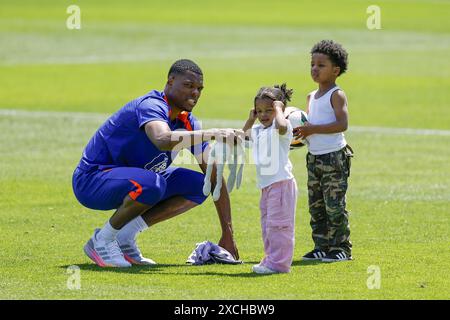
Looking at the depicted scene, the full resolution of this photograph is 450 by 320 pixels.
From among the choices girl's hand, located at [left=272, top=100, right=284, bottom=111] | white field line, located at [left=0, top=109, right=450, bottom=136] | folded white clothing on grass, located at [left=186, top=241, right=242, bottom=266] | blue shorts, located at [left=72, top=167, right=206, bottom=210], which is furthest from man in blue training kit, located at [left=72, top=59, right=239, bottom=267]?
white field line, located at [left=0, top=109, right=450, bottom=136]

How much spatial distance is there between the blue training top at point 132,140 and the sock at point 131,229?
0.52 meters

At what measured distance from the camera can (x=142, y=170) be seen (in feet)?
32.8

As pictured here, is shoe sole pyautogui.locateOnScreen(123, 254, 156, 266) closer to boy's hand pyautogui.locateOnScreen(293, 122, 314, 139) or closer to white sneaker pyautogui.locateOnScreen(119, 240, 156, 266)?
white sneaker pyautogui.locateOnScreen(119, 240, 156, 266)

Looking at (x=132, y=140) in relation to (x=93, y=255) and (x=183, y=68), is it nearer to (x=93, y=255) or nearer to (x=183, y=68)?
(x=183, y=68)

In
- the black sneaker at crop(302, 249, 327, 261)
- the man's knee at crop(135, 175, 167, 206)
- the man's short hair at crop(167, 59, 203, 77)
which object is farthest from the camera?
the black sneaker at crop(302, 249, 327, 261)

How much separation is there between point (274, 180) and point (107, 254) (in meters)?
1.67

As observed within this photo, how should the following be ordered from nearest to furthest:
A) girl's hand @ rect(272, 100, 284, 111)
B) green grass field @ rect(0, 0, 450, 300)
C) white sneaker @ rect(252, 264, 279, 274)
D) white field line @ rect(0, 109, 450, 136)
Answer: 1. green grass field @ rect(0, 0, 450, 300)
2. girl's hand @ rect(272, 100, 284, 111)
3. white sneaker @ rect(252, 264, 279, 274)
4. white field line @ rect(0, 109, 450, 136)

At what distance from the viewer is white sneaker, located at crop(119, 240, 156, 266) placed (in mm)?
10273

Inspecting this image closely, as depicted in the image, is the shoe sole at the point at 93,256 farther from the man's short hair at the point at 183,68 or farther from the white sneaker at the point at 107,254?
the man's short hair at the point at 183,68

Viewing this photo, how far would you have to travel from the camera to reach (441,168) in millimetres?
16453

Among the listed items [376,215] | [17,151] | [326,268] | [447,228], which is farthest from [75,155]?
[326,268]

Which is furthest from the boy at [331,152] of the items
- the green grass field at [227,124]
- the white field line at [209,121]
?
the white field line at [209,121]

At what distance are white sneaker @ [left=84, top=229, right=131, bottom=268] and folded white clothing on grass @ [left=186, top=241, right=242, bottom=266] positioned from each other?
61 centimetres

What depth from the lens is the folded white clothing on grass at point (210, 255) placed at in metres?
10.2
